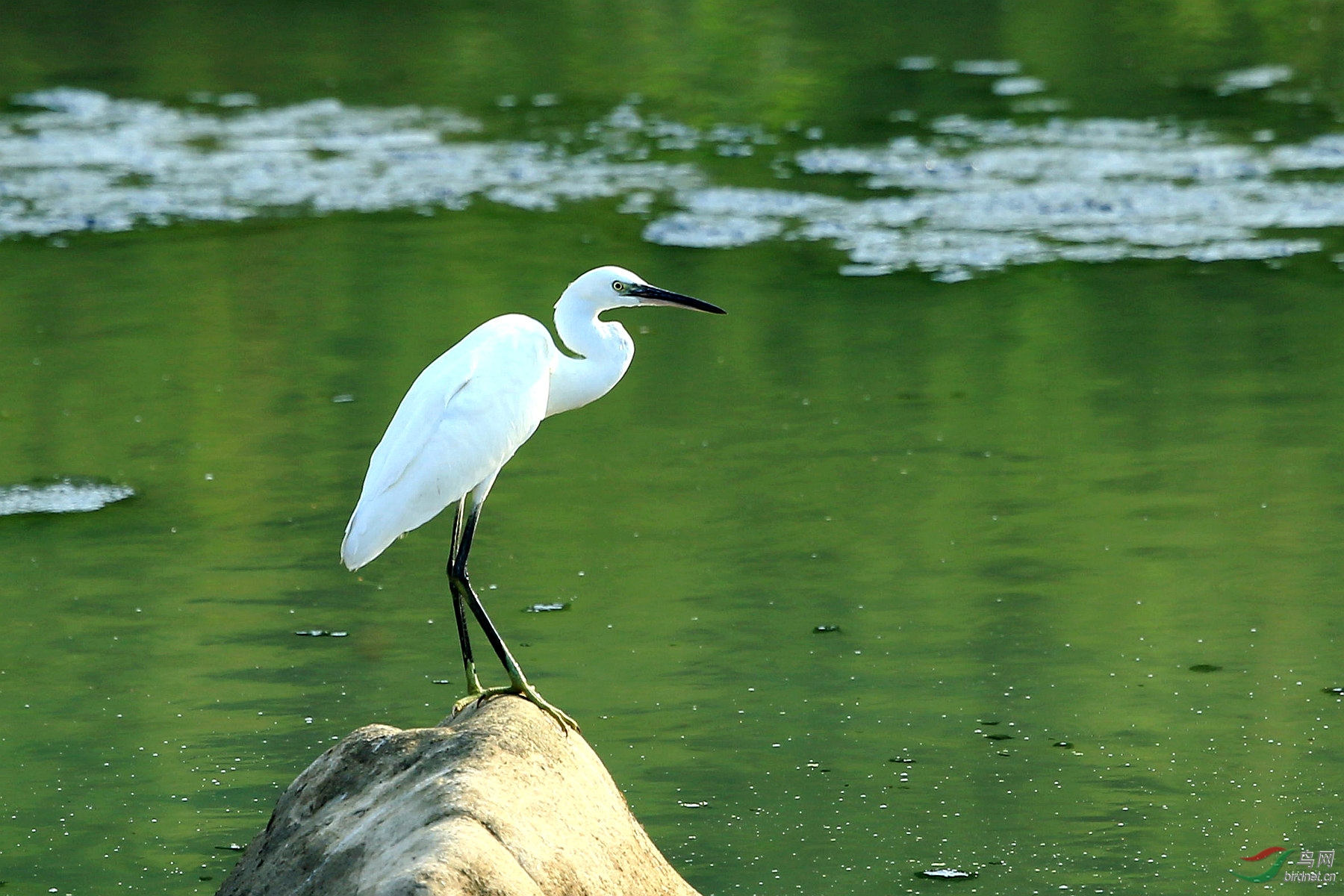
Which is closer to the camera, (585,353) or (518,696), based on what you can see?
(518,696)

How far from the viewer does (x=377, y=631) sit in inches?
236

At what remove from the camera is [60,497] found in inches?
283

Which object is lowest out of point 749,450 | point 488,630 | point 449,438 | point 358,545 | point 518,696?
point 749,450

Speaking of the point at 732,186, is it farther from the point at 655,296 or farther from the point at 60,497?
the point at 655,296

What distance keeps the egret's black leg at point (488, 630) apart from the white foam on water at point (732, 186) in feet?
18.7

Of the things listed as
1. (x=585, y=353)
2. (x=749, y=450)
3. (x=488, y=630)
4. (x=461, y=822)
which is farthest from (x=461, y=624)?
(x=749, y=450)

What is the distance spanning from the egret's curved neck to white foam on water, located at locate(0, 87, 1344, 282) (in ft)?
17.4

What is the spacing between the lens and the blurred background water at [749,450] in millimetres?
5047

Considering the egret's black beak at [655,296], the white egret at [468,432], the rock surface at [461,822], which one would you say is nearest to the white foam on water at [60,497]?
the white egret at [468,432]

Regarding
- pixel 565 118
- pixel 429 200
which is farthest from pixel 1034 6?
pixel 429 200

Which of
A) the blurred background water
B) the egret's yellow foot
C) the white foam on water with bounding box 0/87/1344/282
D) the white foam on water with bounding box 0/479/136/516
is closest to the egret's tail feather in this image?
the egret's yellow foot

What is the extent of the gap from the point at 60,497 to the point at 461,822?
411cm

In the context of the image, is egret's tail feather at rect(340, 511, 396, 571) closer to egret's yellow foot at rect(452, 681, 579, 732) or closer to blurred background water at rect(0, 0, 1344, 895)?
egret's yellow foot at rect(452, 681, 579, 732)

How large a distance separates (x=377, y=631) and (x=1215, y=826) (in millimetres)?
2554
